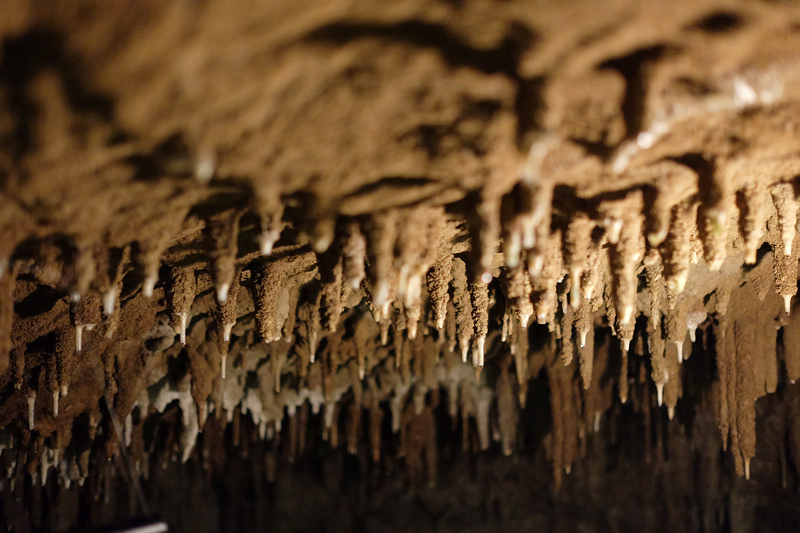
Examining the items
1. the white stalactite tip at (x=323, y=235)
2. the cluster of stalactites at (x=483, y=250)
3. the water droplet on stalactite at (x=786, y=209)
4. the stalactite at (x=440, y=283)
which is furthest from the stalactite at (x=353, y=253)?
the water droplet on stalactite at (x=786, y=209)

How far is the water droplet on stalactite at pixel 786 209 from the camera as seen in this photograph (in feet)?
9.30

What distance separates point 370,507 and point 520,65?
957cm


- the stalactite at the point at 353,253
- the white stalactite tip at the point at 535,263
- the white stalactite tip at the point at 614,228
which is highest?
the white stalactite tip at the point at 614,228

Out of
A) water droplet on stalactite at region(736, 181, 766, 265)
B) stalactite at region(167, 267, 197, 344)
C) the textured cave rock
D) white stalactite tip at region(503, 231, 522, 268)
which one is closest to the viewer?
the textured cave rock

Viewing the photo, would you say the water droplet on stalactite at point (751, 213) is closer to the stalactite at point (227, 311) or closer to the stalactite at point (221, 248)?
the stalactite at point (221, 248)

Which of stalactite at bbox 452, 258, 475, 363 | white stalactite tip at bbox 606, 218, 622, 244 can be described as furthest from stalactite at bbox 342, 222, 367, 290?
stalactite at bbox 452, 258, 475, 363

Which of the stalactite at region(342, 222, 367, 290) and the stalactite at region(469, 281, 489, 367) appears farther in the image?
the stalactite at region(469, 281, 489, 367)

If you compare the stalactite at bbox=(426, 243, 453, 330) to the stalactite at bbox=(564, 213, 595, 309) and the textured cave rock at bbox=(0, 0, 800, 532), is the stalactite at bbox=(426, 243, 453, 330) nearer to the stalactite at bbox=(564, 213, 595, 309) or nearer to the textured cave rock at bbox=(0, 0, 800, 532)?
the textured cave rock at bbox=(0, 0, 800, 532)

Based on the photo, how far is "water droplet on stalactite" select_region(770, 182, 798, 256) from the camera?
9.30ft

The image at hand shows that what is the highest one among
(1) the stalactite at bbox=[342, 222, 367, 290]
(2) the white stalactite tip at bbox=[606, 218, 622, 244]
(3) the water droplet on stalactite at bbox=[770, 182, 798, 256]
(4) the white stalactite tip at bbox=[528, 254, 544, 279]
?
(3) the water droplet on stalactite at bbox=[770, 182, 798, 256]

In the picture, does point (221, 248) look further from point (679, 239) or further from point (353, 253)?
point (679, 239)

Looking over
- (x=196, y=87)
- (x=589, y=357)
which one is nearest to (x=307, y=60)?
(x=196, y=87)

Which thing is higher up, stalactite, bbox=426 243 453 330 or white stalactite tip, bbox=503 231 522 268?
stalactite, bbox=426 243 453 330

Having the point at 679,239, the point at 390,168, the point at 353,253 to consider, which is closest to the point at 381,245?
the point at 353,253
